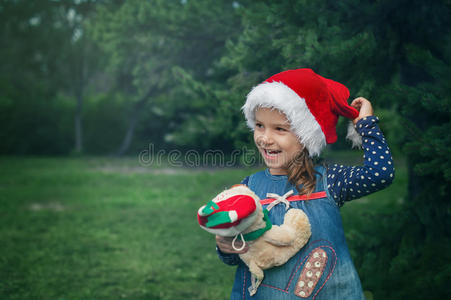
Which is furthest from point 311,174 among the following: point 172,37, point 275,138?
point 172,37

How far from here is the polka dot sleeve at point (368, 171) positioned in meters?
1.82

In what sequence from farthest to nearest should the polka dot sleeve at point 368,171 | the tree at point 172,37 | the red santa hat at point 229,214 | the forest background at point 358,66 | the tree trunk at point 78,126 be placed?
1. the tree trunk at point 78,126
2. the tree at point 172,37
3. the forest background at point 358,66
4. the polka dot sleeve at point 368,171
5. the red santa hat at point 229,214

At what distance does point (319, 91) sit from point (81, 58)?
17.8m

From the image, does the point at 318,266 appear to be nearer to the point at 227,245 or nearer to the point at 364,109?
the point at 227,245

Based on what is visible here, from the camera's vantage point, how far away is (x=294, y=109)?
1.92m

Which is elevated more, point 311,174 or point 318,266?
point 311,174

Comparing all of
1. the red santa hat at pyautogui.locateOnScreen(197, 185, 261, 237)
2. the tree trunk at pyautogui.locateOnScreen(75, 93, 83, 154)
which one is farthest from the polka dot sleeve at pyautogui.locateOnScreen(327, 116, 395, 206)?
the tree trunk at pyautogui.locateOnScreen(75, 93, 83, 154)

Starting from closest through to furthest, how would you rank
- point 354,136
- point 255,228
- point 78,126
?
point 255,228 < point 354,136 < point 78,126

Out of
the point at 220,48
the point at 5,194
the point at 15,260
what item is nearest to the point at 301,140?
the point at 220,48

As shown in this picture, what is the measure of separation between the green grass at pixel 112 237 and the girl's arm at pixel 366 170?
7.12 feet

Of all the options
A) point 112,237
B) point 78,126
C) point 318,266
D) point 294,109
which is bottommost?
point 112,237

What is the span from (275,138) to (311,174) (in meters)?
0.26

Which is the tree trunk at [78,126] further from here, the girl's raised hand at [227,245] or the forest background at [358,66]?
the girl's raised hand at [227,245]

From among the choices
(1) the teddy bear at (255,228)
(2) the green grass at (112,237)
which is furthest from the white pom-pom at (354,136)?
(2) the green grass at (112,237)
